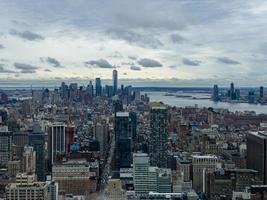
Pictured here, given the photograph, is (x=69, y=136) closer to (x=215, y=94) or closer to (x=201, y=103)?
(x=215, y=94)

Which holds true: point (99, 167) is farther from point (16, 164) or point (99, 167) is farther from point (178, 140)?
point (178, 140)

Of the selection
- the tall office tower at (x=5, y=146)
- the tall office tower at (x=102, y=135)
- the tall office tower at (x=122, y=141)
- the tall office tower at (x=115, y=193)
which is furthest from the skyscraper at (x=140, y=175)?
the tall office tower at (x=102, y=135)

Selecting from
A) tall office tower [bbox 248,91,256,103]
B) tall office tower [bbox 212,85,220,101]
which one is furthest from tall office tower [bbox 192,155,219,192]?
tall office tower [bbox 212,85,220,101]

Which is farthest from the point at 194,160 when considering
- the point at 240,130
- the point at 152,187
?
the point at 240,130

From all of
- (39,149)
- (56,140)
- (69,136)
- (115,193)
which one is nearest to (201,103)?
(69,136)

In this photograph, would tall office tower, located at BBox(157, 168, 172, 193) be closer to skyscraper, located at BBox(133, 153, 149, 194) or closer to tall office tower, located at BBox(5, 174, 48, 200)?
skyscraper, located at BBox(133, 153, 149, 194)

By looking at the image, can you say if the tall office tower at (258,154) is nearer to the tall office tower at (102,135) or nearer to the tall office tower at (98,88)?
the tall office tower at (102,135)
